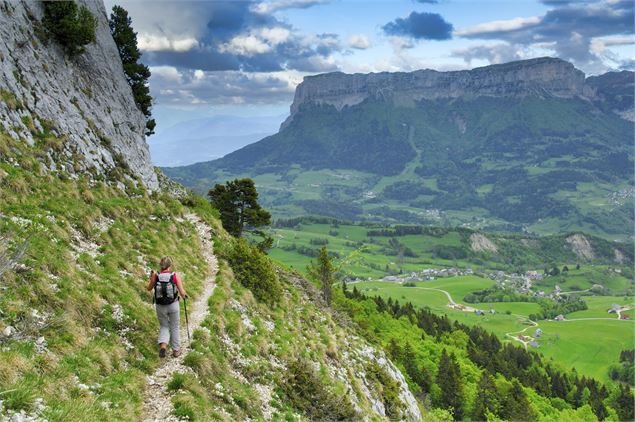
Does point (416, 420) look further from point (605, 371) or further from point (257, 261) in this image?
point (605, 371)

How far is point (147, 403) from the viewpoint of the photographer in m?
16.0

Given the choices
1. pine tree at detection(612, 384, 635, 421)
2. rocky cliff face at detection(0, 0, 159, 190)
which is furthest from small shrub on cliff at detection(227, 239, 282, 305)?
pine tree at detection(612, 384, 635, 421)

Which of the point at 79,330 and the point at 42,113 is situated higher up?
the point at 42,113

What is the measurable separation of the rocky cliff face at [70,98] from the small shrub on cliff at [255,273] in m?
12.6

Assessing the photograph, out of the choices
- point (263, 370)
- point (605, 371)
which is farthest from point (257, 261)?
point (605, 371)

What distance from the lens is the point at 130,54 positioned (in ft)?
184

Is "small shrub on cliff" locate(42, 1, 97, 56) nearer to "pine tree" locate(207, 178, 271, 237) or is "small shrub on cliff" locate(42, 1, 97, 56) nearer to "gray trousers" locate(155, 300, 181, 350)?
"pine tree" locate(207, 178, 271, 237)

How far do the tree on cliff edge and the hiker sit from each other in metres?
43.0

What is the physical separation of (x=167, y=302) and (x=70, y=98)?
1144 inches

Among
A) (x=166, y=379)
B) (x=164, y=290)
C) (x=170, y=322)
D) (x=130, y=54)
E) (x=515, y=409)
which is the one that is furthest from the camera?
(x=515, y=409)

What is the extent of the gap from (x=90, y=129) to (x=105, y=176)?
5.49 m

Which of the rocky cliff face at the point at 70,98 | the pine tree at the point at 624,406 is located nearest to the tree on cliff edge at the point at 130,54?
the rocky cliff face at the point at 70,98

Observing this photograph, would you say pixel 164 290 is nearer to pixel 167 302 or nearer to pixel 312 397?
pixel 167 302

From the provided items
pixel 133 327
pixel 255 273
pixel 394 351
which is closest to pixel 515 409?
pixel 394 351
